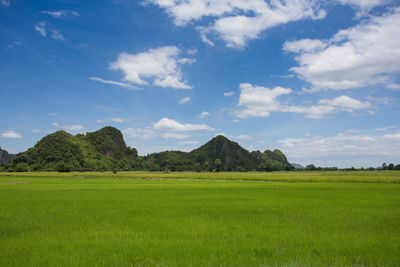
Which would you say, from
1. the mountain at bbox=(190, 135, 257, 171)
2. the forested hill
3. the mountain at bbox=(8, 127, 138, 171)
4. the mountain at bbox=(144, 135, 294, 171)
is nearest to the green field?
the forested hill

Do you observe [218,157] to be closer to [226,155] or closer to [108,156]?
[226,155]

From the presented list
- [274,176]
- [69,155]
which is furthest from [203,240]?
[69,155]

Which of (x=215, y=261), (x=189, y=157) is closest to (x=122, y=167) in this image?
(x=189, y=157)

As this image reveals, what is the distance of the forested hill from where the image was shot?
103762 millimetres

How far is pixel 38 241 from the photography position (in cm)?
643

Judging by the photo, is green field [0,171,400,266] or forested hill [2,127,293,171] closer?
green field [0,171,400,266]

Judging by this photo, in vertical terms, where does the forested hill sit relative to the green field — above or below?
above

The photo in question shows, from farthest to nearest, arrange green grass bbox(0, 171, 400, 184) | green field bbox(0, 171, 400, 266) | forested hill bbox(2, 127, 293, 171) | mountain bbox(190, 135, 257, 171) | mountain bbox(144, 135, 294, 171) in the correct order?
mountain bbox(190, 135, 257, 171), mountain bbox(144, 135, 294, 171), forested hill bbox(2, 127, 293, 171), green grass bbox(0, 171, 400, 184), green field bbox(0, 171, 400, 266)

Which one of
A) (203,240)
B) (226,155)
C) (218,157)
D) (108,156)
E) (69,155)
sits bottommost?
(203,240)

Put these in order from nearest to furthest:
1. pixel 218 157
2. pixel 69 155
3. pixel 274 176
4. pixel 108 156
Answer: pixel 274 176 → pixel 69 155 → pixel 108 156 → pixel 218 157

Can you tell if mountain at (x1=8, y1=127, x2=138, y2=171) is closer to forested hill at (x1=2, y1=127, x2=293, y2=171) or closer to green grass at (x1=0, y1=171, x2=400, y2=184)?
forested hill at (x1=2, y1=127, x2=293, y2=171)

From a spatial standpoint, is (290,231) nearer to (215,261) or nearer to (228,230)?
(228,230)

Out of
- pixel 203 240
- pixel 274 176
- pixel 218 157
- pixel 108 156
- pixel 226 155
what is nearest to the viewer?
pixel 203 240

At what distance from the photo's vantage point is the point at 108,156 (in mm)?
139250
